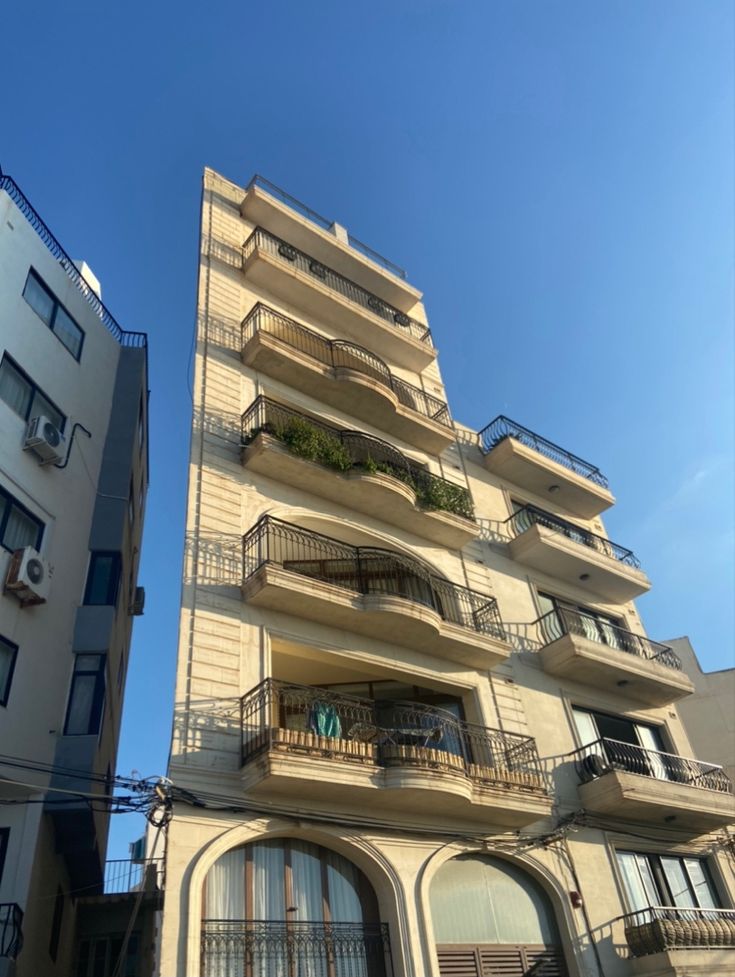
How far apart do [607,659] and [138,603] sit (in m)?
12.7

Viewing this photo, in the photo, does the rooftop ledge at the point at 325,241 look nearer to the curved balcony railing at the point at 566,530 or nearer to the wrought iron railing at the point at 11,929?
the curved balcony railing at the point at 566,530

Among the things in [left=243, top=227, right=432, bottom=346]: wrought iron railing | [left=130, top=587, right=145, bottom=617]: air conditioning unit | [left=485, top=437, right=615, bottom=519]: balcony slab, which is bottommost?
[left=130, top=587, right=145, bottom=617]: air conditioning unit

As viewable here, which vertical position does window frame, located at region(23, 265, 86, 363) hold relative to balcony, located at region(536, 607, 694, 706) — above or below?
above

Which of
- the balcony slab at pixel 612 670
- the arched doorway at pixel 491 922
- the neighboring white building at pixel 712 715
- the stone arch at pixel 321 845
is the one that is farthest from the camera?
the neighboring white building at pixel 712 715

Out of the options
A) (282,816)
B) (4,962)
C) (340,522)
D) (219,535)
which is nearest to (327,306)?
(340,522)

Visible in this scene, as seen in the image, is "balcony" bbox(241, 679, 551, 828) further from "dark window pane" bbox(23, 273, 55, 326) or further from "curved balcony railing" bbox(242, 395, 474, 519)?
"dark window pane" bbox(23, 273, 55, 326)

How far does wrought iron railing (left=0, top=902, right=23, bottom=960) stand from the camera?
11.0 meters

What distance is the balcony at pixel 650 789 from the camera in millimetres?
14703

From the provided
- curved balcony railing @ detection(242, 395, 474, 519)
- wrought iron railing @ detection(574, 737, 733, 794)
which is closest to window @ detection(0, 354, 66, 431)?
curved balcony railing @ detection(242, 395, 474, 519)

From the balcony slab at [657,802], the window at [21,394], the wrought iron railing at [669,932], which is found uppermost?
the window at [21,394]

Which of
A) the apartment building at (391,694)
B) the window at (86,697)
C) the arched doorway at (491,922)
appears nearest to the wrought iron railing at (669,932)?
the apartment building at (391,694)

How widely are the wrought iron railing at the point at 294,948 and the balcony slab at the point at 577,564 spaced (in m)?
10.5

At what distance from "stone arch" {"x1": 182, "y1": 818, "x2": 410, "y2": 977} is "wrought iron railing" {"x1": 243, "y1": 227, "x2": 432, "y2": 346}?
48.7ft

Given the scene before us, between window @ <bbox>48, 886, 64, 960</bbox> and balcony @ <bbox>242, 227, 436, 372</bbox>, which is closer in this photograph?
window @ <bbox>48, 886, 64, 960</bbox>
